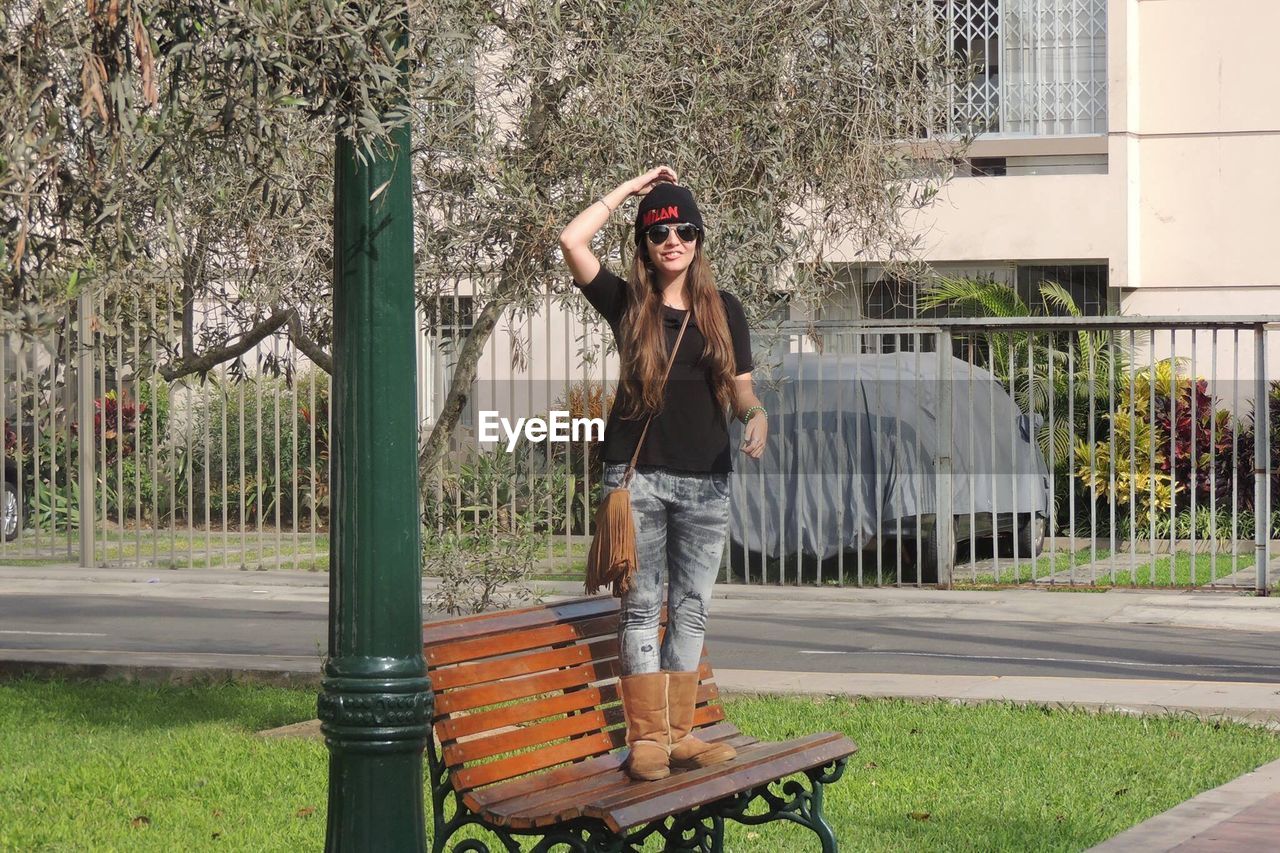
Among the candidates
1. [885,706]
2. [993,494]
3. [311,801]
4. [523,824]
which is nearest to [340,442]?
[523,824]

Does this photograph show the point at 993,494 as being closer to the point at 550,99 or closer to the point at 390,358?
the point at 550,99

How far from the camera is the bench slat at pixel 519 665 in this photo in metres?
4.63

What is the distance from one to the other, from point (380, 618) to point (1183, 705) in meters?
5.32

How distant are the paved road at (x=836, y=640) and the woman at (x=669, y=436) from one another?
5467mm

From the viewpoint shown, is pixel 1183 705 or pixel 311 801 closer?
pixel 311 801

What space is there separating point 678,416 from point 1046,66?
18221 millimetres

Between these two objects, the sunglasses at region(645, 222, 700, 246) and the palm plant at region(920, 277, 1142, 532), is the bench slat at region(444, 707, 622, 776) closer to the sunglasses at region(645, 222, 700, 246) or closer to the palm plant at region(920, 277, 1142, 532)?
the sunglasses at region(645, 222, 700, 246)

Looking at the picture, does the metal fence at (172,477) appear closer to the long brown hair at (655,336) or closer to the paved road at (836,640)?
the paved road at (836,640)

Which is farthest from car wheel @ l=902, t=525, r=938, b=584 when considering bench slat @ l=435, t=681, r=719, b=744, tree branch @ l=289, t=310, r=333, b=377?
bench slat @ l=435, t=681, r=719, b=744

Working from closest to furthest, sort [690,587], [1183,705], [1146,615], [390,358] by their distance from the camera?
1. [390,358]
2. [690,587]
3. [1183,705]
4. [1146,615]

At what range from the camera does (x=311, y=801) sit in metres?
6.54

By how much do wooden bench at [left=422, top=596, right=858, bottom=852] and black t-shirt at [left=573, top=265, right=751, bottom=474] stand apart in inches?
22.9

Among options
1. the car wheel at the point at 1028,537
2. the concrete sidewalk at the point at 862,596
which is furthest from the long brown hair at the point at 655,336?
the car wheel at the point at 1028,537

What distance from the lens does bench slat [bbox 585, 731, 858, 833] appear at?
4.20 m
